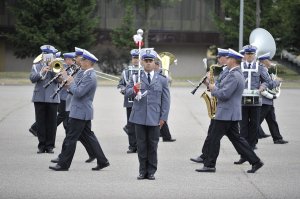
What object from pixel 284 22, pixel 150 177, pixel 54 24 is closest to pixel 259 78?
pixel 150 177

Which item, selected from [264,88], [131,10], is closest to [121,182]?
[264,88]

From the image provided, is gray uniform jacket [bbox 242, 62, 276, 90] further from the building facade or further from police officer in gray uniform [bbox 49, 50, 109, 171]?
the building facade

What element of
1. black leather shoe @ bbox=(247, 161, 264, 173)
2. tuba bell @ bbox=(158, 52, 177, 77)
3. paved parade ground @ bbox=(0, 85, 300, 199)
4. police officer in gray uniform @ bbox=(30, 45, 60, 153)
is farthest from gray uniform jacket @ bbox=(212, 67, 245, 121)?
tuba bell @ bbox=(158, 52, 177, 77)

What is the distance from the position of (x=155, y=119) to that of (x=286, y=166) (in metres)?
2.72

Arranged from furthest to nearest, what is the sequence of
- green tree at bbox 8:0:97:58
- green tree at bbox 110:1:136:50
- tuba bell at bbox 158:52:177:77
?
green tree at bbox 110:1:136:50 → green tree at bbox 8:0:97:58 → tuba bell at bbox 158:52:177:77

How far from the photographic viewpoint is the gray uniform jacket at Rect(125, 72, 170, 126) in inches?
444

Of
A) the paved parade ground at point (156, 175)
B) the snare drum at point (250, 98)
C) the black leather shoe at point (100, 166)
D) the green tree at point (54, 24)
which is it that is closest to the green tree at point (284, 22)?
the green tree at point (54, 24)

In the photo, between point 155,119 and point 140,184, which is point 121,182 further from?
point 155,119

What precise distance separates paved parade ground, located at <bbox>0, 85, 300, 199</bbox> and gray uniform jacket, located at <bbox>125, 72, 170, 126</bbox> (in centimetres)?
85

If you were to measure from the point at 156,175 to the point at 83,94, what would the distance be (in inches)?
61.8

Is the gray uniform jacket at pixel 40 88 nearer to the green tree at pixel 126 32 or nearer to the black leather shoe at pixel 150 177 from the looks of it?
the black leather shoe at pixel 150 177

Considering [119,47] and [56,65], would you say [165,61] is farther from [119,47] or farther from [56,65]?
[119,47]

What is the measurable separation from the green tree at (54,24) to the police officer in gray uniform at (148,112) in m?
36.2

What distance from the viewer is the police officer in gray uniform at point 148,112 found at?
1128cm
